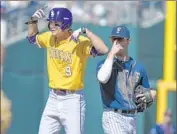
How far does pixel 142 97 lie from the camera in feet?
20.1

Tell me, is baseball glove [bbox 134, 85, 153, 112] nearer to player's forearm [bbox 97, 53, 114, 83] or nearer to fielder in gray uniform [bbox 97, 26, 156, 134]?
fielder in gray uniform [bbox 97, 26, 156, 134]

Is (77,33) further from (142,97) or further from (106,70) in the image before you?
(142,97)

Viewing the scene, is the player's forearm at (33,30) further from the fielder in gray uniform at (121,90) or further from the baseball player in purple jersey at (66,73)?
the fielder in gray uniform at (121,90)

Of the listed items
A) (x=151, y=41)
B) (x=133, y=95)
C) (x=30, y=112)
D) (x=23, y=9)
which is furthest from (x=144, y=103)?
(x=151, y=41)

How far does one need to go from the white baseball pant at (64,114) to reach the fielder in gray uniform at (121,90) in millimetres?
322

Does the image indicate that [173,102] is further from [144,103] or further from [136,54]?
[144,103]

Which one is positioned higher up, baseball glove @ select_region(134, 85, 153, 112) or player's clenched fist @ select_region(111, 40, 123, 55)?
player's clenched fist @ select_region(111, 40, 123, 55)

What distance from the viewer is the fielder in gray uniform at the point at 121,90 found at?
19.6ft

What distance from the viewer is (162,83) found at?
1112 cm

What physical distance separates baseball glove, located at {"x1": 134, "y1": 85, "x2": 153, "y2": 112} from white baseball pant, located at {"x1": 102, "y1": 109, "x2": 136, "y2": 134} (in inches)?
8.3

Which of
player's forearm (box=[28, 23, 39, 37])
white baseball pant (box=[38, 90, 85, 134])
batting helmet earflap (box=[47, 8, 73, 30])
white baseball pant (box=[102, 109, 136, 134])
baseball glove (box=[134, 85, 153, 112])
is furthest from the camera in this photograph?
player's forearm (box=[28, 23, 39, 37])

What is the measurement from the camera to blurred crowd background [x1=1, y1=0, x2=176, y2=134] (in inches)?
367

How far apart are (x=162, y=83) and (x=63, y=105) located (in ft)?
16.7

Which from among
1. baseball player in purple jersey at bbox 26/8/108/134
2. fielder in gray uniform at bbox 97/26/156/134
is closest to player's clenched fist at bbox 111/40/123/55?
fielder in gray uniform at bbox 97/26/156/134
